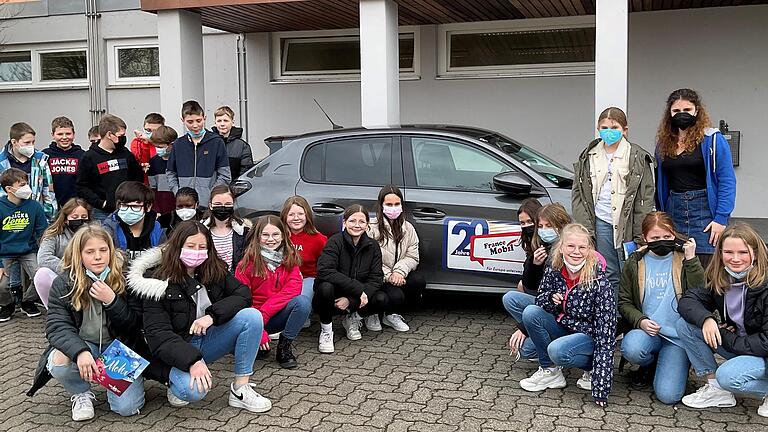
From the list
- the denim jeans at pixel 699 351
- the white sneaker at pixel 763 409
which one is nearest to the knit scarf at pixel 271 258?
the denim jeans at pixel 699 351

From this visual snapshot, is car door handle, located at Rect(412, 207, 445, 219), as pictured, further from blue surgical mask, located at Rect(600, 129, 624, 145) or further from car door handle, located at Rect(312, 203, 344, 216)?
blue surgical mask, located at Rect(600, 129, 624, 145)

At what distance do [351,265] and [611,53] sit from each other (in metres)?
3.33

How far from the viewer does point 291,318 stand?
17.9ft

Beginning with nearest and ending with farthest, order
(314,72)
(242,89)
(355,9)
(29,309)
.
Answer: (29,309), (355,9), (314,72), (242,89)

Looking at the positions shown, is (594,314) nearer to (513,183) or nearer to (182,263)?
(513,183)

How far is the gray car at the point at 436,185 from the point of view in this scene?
6.20 m

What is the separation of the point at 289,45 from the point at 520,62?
3.45 m

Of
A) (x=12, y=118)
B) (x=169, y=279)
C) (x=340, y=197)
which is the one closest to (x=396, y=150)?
(x=340, y=197)

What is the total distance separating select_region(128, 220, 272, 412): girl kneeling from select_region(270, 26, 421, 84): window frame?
23.1 feet

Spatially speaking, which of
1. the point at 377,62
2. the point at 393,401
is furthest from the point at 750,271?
the point at 377,62

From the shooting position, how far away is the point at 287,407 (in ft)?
15.4

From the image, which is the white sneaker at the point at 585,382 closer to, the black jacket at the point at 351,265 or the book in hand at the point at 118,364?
the black jacket at the point at 351,265

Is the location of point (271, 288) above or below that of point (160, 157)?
below

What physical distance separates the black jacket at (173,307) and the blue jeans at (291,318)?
0.67m
